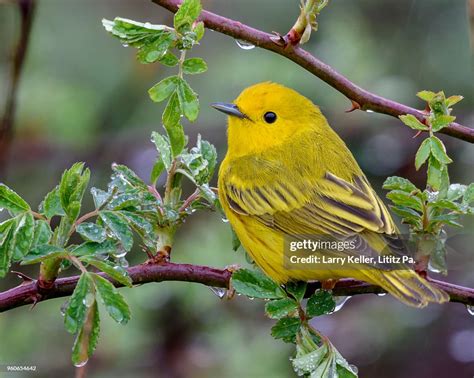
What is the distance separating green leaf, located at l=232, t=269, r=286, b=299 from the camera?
2.83 m

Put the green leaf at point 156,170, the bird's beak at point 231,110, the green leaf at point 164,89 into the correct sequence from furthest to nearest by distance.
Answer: the bird's beak at point 231,110 → the green leaf at point 156,170 → the green leaf at point 164,89

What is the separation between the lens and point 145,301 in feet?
16.6

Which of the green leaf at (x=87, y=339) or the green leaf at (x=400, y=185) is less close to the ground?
the green leaf at (x=400, y=185)

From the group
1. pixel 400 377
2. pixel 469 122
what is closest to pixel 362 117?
pixel 469 122

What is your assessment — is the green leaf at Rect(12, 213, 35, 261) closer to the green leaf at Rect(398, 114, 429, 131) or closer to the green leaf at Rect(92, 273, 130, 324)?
the green leaf at Rect(92, 273, 130, 324)

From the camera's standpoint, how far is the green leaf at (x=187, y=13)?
2.58 m

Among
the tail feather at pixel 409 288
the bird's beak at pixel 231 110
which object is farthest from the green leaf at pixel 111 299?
the bird's beak at pixel 231 110

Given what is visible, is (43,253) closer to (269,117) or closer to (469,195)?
(469,195)

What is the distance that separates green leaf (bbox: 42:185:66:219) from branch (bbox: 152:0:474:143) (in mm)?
723

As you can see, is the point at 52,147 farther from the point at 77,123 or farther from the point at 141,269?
the point at 141,269

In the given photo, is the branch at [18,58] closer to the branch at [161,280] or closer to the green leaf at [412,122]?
the branch at [161,280]

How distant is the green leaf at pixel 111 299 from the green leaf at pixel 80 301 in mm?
24

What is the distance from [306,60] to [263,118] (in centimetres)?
142

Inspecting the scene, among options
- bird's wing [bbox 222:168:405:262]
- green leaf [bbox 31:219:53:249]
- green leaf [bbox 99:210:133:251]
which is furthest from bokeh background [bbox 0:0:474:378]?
green leaf [bbox 31:219:53:249]
